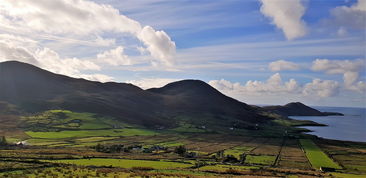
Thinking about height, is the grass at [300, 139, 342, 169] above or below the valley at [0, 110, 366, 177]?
below

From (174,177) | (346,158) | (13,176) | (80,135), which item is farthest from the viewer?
(80,135)

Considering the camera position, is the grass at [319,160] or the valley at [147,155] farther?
the grass at [319,160]

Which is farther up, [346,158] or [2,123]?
[2,123]

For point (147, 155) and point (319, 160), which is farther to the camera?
point (319, 160)

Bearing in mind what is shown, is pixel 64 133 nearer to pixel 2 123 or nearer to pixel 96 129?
pixel 96 129

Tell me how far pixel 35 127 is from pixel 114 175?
141277 millimetres

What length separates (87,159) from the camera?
72.4 m

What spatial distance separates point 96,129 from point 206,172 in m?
131

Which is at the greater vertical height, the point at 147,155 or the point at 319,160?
the point at 147,155

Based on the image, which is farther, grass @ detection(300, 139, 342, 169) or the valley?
grass @ detection(300, 139, 342, 169)

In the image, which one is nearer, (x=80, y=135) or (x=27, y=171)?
(x=27, y=171)

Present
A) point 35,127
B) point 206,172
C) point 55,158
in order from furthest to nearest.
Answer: point 35,127 → point 55,158 → point 206,172

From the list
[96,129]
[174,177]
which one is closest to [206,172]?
[174,177]

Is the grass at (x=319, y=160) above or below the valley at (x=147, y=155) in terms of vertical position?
below
